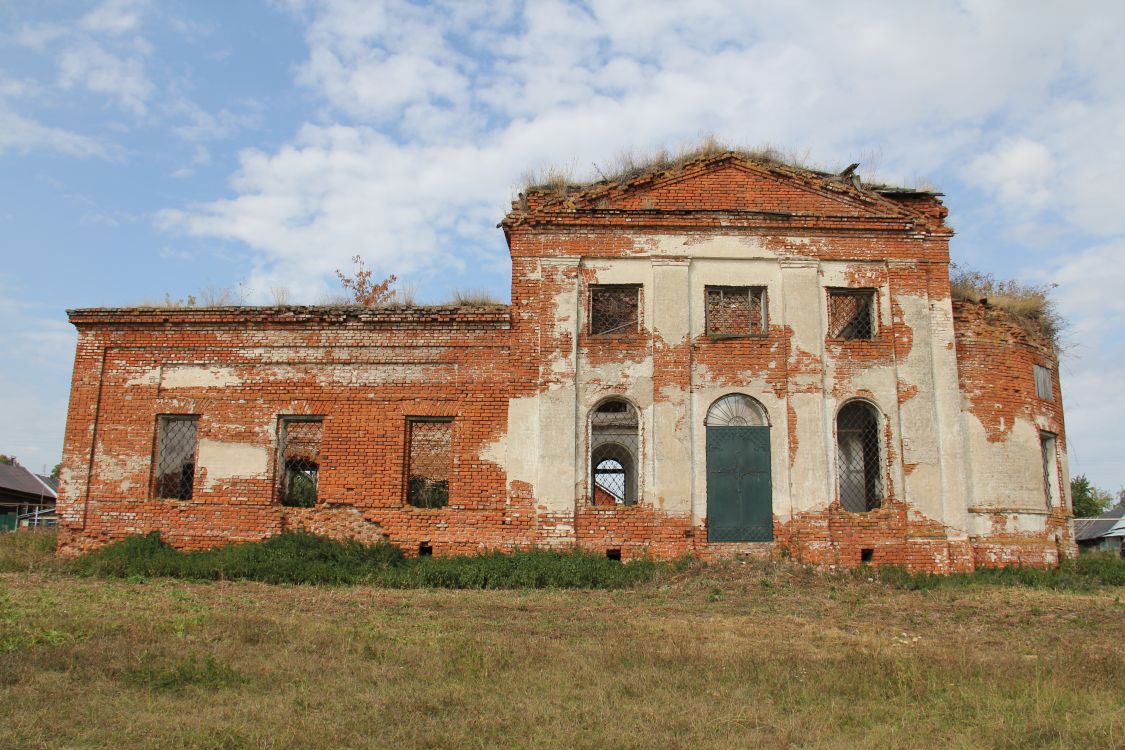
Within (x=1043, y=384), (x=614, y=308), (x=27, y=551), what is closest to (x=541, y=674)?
(x=614, y=308)

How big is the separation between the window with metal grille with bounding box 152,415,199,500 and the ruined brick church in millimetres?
37

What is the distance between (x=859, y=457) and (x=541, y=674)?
9605 mm

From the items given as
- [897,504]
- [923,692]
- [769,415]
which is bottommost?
[923,692]

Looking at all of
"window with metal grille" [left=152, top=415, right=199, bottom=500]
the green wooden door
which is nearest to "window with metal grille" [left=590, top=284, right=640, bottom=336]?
the green wooden door

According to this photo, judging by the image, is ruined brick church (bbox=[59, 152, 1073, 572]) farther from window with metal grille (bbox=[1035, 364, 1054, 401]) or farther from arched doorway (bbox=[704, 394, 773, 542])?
window with metal grille (bbox=[1035, 364, 1054, 401])

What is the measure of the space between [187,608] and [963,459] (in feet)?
38.2

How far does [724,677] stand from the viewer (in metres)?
7.00

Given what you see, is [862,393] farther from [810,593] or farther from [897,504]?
[810,593]

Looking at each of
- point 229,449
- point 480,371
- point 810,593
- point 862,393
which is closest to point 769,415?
point 862,393

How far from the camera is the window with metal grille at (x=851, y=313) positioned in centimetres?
1494

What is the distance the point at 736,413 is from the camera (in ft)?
46.8

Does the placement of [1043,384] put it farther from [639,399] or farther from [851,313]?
[639,399]

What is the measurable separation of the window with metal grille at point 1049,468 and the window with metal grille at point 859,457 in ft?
9.94

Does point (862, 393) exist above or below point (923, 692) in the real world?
above
